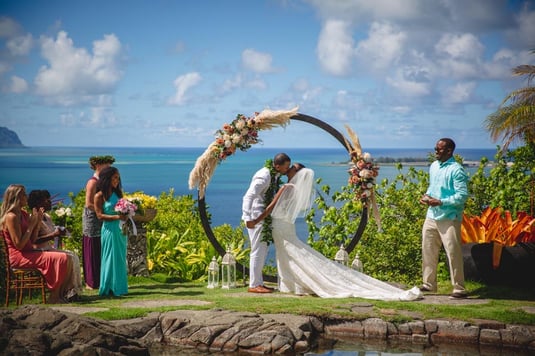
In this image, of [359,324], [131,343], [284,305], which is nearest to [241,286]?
[284,305]

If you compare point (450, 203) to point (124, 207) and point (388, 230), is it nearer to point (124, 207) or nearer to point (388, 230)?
point (388, 230)

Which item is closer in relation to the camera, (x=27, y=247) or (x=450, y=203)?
(x=27, y=247)

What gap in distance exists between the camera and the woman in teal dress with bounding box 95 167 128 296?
1057 cm

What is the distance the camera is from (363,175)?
11156 millimetres

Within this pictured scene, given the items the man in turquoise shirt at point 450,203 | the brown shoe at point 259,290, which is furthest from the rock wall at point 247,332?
the brown shoe at point 259,290

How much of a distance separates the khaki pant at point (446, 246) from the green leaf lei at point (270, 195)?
229cm

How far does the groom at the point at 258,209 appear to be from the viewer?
10.7 metres

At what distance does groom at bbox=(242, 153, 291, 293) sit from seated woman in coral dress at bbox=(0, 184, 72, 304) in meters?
2.70

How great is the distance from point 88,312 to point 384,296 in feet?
13.1

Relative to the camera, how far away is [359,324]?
29.2ft

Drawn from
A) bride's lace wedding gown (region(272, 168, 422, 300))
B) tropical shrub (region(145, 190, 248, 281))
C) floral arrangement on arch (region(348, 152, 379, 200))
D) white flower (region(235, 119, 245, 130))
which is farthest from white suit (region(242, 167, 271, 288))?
tropical shrub (region(145, 190, 248, 281))

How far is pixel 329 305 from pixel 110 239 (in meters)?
3.40

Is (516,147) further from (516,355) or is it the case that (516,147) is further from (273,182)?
(516,355)

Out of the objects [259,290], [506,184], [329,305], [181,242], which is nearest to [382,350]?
[329,305]
